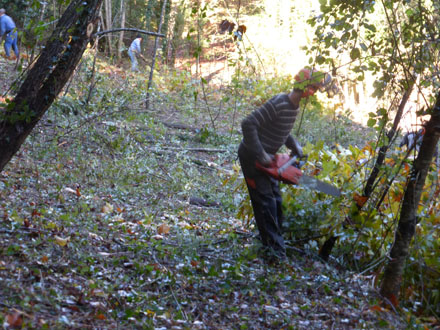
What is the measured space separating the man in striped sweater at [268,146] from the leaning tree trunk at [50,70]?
181 cm

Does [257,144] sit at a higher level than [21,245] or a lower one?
higher

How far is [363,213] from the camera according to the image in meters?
5.61

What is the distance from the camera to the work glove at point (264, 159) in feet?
17.5

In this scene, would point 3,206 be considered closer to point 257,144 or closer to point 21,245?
point 21,245

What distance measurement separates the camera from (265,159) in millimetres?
5328

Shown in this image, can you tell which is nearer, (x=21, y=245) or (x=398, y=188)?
(x=21, y=245)

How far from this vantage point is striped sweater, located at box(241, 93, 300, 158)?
534cm

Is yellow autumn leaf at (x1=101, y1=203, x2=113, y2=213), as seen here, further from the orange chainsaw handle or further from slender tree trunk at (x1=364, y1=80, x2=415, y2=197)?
slender tree trunk at (x1=364, y1=80, x2=415, y2=197)

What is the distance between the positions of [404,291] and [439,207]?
1.38 m

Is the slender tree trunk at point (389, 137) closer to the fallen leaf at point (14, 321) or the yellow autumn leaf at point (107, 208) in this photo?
the yellow autumn leaf at point (107, 208)

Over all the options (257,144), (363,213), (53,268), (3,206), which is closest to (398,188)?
(363,213)

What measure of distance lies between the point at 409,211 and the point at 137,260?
98.2 inches

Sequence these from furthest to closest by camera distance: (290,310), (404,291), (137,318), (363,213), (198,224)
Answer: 1. (198,224)
2. (363,213)
3. (404,291)
4. (290,310)
5. (137,318)

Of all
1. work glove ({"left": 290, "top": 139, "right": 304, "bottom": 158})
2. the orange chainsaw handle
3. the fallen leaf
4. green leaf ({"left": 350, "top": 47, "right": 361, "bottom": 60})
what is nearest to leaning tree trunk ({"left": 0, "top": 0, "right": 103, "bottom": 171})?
the fallen leaf
